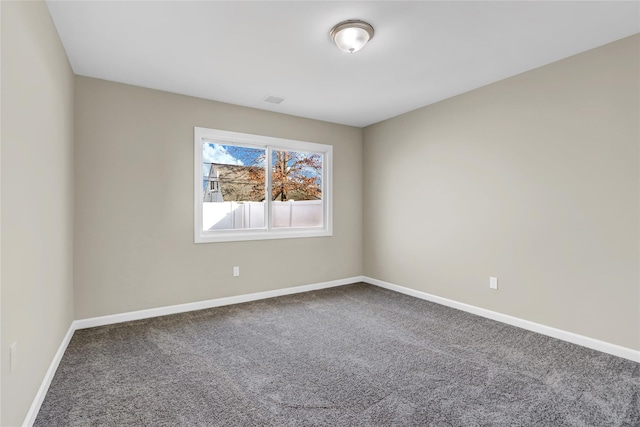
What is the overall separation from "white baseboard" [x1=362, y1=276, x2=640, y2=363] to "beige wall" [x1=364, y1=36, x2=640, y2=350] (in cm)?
6

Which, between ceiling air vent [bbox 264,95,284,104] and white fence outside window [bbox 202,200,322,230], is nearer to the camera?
ceiling air vent [bbox 264,95,284,104]

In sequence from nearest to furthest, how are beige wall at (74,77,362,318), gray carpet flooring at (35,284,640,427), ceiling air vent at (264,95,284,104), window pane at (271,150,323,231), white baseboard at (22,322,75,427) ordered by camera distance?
white baseboard at (22,322,75,427)
gray carpet flooring at (35,284,640,427)
beige wall at (74,77,362,318)
ceiling air vent at (264,95,284,104)
window pane at (271,150,323,231)

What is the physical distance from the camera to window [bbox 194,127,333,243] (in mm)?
4004

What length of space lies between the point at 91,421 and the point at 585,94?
13.8 ft

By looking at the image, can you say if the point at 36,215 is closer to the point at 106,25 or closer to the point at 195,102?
the point at 106,25

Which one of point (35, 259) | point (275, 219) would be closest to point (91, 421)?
point (35, 259)

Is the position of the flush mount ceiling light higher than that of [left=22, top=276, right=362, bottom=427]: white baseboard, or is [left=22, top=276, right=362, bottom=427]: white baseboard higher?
the flush mount ceiling light

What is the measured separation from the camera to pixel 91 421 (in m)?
1.80

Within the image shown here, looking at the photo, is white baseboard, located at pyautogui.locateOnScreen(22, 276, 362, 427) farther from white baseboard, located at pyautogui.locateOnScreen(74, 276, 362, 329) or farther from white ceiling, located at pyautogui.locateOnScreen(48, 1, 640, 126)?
white ceiling, located at pyautogui.locateOnScreen(48, 1, 640, 126)

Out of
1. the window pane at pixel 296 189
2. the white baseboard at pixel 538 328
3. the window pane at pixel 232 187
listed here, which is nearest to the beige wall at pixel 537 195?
the white baseboard at pixel 538 328

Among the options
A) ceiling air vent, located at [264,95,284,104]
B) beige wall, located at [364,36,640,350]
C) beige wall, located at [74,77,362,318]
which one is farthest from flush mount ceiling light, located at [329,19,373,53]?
beige wall, located at [74,77,362,318]

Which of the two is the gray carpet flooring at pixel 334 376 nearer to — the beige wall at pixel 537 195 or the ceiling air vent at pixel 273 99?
the beige wall at pixel 537 195

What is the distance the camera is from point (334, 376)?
230 centimetres

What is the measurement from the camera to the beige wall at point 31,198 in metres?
1.48
